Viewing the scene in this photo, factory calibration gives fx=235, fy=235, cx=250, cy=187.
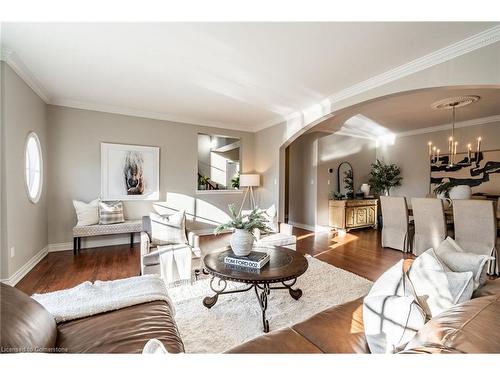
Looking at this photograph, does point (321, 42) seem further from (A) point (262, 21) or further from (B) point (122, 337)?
(B) point (122, 337)

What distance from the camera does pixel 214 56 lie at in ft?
8.42

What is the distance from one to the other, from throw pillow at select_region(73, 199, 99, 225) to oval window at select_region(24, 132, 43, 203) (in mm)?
536

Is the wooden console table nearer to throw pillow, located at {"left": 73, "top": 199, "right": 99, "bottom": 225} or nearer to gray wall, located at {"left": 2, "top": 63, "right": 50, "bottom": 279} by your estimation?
throw pillow, located at {"left": 73, "top": 199, "right": 99, "bottom": 225}

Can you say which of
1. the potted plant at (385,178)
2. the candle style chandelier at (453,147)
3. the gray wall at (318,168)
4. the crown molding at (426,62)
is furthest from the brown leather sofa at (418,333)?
the potted plant at (385,178)

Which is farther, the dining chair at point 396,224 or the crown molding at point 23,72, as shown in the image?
the dining chair at point 396,224

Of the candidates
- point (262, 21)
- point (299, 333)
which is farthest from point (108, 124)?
point (299, 333)

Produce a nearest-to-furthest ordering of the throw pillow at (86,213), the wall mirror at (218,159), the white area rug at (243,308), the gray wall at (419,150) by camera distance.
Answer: the white area rug at (243,308)
the throw pillow at (86,213)
the gray wall at (419,150)
the wall mirror at (218,159)

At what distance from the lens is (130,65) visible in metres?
2.79

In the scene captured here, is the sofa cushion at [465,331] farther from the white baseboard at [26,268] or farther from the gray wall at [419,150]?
the gray wall at [419,150]

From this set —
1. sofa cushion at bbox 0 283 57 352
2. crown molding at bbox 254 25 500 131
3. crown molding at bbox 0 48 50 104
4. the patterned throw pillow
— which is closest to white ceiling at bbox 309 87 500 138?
crown molding at bbox 254 25 500 131

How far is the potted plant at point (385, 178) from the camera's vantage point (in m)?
6.47

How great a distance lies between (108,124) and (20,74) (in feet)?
4.81

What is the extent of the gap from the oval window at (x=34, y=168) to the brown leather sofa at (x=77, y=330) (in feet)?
9.59

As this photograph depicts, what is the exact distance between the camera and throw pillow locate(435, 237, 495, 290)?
1.27 meters
